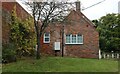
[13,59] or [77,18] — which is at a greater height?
[77,18]

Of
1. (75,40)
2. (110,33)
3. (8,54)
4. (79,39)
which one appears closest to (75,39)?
(75,40)

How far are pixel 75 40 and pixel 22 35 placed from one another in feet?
32.1

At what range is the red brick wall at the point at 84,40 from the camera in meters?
32.8

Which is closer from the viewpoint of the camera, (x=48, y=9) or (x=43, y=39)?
(x=48, y=9)

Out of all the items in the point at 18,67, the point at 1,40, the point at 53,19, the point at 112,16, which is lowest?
the point at 18,67

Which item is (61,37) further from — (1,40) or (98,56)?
(1,40)

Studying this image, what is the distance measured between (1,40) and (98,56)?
14.3m

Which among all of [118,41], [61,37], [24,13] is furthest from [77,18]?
[118,41]

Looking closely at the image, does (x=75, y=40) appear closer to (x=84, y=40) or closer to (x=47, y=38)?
(x=84, y=40)

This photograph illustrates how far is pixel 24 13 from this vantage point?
2719cm

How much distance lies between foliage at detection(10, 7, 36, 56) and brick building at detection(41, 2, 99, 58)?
282 inches

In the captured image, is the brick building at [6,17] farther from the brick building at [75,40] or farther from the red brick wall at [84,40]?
the red brick wall at [84,40]

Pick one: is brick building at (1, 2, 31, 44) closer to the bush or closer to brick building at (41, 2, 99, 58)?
the bush

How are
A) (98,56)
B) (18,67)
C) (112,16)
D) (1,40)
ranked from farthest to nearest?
(112,16) → (98,56) → (1,40) → (18,67)
